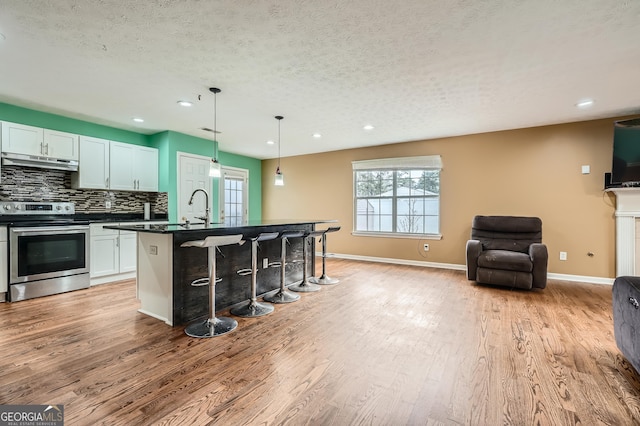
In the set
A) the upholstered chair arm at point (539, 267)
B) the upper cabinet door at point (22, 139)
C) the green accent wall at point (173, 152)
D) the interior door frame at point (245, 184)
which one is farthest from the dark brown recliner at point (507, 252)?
the upper cabinet door at point (22, 139)

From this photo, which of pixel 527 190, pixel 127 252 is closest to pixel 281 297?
pixel 127 252

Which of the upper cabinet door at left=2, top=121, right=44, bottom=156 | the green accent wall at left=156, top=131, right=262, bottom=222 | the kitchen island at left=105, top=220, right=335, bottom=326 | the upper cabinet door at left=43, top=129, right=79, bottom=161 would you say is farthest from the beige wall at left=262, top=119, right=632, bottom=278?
the upper cabinet door at left=2, top=121, right=44, bottom=156

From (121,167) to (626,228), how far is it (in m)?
7.45

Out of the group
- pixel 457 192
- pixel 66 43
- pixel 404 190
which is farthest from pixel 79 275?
pixel 457 192

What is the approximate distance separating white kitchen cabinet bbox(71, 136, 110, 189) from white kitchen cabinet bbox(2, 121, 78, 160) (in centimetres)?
11

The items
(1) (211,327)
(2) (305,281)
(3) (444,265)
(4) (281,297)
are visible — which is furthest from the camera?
(3) (444,265)

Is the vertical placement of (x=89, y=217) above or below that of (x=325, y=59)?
below

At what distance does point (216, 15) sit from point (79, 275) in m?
3.82

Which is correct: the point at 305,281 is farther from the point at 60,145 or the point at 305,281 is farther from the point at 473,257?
the point at 60,145

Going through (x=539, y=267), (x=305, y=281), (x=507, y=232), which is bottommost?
(x=305, y=281)

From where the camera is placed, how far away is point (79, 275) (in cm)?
396

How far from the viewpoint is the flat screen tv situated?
390 centimetres

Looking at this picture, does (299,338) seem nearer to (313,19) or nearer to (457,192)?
(313,19)

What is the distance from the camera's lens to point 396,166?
579 cm
